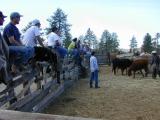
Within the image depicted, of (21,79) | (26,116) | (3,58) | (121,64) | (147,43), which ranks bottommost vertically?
(121,64)

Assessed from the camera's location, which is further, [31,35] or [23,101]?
[31,35]

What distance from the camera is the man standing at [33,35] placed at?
10875 mm

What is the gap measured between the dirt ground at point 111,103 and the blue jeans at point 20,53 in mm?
3022

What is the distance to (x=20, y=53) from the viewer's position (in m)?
8.95

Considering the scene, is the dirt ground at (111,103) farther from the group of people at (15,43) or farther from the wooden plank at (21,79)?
the group of people at (15,43)

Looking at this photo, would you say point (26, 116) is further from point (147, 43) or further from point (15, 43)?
point (147, 43)

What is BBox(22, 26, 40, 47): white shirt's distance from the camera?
1087 centimetres

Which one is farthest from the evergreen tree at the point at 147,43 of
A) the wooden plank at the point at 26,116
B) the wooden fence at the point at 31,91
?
the wooden plank at the point at 26,116

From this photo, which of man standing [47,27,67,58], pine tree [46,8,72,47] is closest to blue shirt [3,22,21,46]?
man standing [47,27,67,58]

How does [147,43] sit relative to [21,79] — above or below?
below

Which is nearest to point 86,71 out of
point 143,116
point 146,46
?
point 143,116

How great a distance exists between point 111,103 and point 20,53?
228 inches

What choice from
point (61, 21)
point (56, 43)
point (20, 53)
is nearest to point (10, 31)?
point (20, 53)

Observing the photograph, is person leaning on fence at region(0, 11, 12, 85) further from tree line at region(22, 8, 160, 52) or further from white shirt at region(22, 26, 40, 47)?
tree line at region(22, 8, 160, 52)
